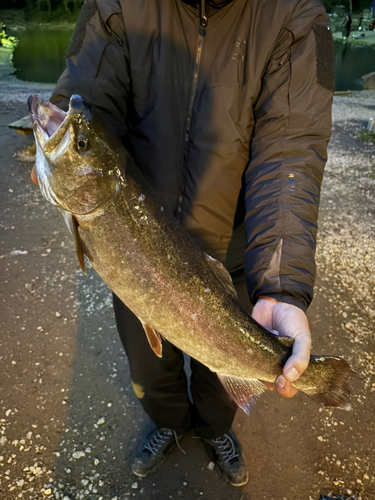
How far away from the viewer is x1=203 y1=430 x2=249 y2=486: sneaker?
9.34 ft

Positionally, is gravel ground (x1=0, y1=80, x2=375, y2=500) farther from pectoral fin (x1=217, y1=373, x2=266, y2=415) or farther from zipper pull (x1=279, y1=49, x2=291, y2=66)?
zipper pull (x1=279, y1=49, x2=291, y2=66)

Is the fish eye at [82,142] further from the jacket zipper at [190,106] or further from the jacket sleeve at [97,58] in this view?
the jacket zipper at [190,106]

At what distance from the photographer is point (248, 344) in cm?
187

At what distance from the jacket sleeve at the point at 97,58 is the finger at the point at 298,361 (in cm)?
155

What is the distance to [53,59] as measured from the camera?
24781mm

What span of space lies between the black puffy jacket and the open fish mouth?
29cm

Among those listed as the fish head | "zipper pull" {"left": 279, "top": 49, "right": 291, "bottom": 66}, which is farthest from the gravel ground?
"zipper pull" {"left": 279, "top": 49, "right": 291, "bottom": 66}

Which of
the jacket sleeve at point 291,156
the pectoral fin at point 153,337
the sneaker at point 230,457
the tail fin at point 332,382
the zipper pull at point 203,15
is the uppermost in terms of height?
the zipper pull at point 203,15

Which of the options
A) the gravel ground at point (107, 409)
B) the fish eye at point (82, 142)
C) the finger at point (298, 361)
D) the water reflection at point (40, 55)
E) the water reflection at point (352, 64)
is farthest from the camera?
the water reflection at point (352, 64)

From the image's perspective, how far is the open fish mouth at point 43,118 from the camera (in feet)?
5.53

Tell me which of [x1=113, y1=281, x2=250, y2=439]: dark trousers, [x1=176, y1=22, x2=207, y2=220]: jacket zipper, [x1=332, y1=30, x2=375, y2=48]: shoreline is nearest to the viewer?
[x1=176, y1=22, x2=207, y2=220]: jacket zipper

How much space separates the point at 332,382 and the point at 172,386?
3.91ft

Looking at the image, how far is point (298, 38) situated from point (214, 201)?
975 mm

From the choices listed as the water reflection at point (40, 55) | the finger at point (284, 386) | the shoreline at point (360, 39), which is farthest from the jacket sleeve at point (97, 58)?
the shoreline at point (360, 39)
